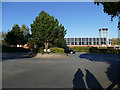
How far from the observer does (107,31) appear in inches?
5037

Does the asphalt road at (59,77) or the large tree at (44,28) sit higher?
the large tree at (44,28)

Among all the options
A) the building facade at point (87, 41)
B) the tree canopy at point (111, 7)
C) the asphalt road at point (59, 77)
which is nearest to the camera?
the asphalt road at point (59, 77)

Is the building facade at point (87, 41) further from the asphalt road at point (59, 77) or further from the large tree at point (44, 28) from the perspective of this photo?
the asphalt road at point (59, 77)

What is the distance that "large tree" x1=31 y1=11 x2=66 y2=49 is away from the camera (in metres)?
25.2

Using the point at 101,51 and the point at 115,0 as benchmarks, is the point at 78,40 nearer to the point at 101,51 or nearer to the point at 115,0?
the point at 101,51

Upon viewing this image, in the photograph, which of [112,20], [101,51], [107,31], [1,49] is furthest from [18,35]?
[107,31]

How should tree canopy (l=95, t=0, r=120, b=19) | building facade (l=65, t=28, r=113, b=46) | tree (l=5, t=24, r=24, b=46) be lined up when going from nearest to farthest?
tree canopy (l=95, t=0, r=120, b=19) → tree (l=5, t=24, r=24, b=46) → building facade (l=65, t=28, r=113, b=46)

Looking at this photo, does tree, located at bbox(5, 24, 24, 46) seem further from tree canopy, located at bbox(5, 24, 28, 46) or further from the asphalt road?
the asphalt road

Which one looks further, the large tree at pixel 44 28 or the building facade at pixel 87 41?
the building facade at pixel 87 41

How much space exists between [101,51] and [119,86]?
33.3 meters

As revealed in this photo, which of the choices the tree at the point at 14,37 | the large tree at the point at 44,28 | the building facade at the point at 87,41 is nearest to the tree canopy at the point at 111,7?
the large tree at the point at 44,28

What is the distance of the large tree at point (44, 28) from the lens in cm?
2519

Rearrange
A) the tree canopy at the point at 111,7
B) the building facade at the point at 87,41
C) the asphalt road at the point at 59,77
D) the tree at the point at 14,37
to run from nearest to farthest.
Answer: the asphalt road at the point at 59,77, the tree canopy at the point at 111,7, the tree at the point at 14,37, the building facade at the point at 87,41

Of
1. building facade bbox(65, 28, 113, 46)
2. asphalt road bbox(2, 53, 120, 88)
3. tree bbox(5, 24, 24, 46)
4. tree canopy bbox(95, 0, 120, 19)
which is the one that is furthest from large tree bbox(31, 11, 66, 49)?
building facade bbox(65, 28, 113, 46)
